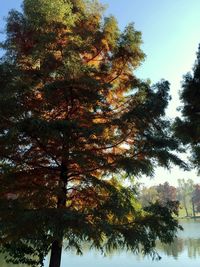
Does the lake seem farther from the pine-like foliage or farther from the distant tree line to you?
the distant tree line

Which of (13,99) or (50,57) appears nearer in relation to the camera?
(13,99)

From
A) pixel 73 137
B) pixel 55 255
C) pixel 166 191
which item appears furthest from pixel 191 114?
pixel 166 191

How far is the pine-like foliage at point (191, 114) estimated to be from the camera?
12.0 meters

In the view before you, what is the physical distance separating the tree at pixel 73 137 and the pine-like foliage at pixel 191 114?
7.62 ft

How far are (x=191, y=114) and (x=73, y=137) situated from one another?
5.86 metres

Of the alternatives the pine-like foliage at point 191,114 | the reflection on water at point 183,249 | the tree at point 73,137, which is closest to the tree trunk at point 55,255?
the tree at point 73,137

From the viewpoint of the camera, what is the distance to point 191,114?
12.4 meters

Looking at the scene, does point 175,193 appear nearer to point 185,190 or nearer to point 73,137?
point 185,190

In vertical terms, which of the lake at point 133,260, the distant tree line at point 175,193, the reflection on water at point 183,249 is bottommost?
the lake at point 133,260

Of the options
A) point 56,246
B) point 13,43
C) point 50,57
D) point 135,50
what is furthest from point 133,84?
point 56,246

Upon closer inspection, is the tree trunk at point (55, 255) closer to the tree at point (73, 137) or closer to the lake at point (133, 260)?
the tree at point (73, 137)

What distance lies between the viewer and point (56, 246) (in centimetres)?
878

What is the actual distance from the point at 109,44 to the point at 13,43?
120 inches

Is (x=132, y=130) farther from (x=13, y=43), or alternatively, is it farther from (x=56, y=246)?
(x=13, y=43)
